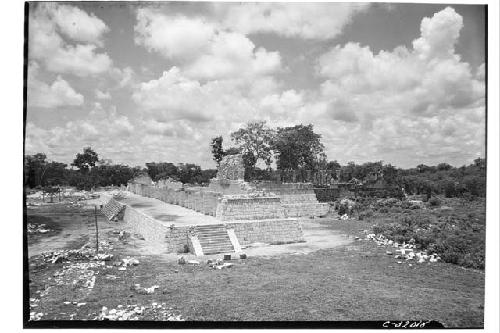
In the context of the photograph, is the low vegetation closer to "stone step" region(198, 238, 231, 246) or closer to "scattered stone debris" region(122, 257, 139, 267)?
"stone step" region(198, 238, 231, 246)

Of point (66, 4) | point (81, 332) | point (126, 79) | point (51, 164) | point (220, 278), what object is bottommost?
point (81, 332)

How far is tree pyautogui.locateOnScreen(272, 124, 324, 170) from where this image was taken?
24270mm

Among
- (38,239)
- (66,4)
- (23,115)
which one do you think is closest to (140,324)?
(38,239)

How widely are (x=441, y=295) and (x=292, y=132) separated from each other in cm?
1746

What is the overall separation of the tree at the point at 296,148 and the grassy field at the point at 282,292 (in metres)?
15.0

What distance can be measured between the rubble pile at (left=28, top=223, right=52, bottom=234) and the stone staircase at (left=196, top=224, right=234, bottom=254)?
415cm

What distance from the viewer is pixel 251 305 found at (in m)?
7.43

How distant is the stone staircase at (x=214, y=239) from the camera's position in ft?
36.9

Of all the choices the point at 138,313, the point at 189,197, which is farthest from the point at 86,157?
the point at 138,313

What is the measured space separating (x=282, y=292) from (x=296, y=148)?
18.4 m

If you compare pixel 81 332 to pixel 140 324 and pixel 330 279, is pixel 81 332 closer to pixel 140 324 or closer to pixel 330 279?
pixel 140 324

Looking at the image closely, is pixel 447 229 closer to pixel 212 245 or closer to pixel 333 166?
pixel 212 245

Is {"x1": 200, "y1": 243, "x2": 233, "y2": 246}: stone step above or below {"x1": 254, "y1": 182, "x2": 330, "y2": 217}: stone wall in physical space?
below

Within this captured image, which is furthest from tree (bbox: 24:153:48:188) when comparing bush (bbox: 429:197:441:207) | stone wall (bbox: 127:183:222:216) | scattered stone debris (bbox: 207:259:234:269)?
bush (bbox: 429:197:441:207)
